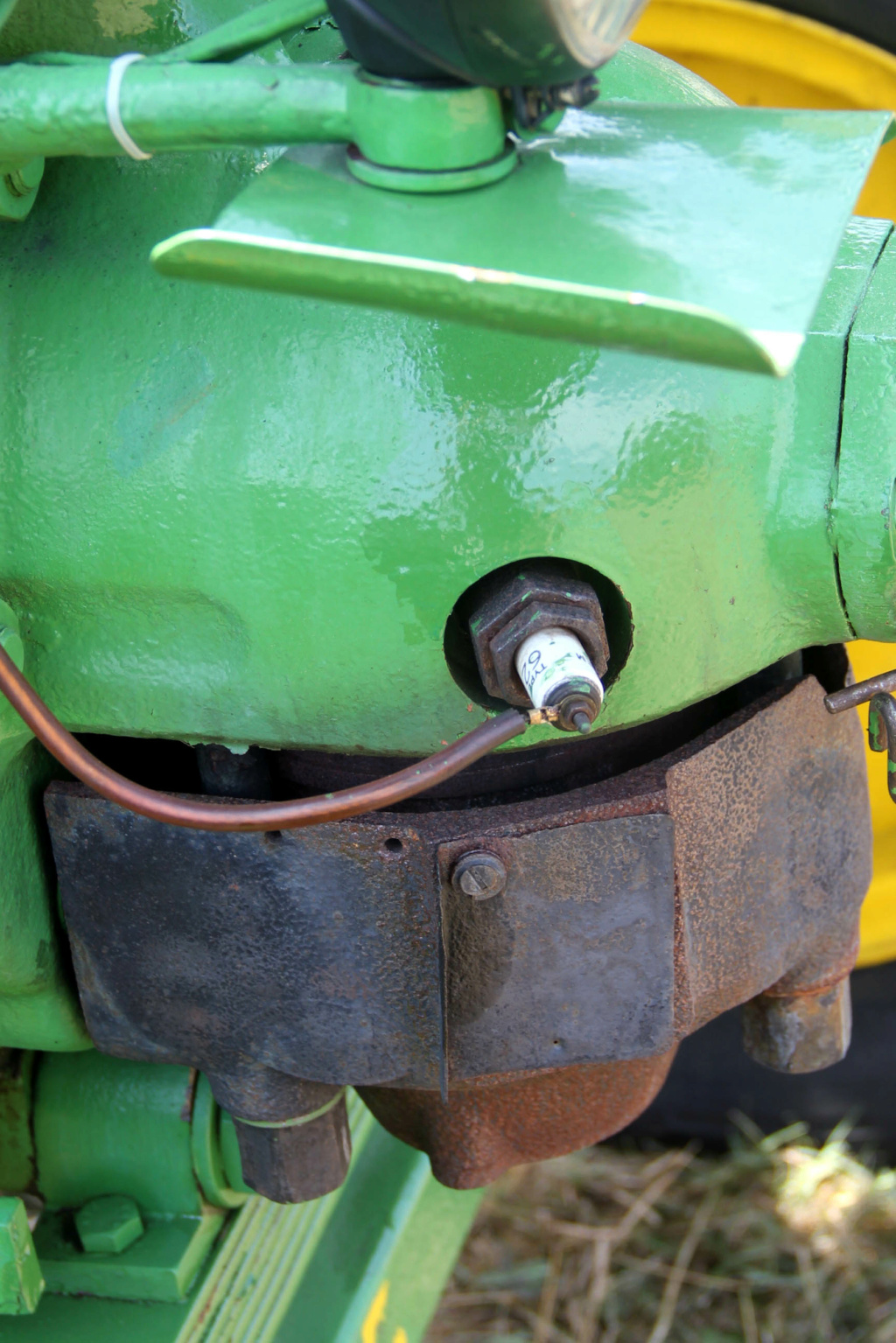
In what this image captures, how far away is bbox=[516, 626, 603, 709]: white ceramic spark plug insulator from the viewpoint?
0.74 metres

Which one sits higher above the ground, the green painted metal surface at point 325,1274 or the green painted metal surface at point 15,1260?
the green painted metal surface at point 15,1260

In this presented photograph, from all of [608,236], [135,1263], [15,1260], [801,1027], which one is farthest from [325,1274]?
[608,236]

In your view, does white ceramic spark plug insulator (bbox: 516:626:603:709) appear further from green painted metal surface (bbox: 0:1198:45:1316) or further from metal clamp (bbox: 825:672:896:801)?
green painted metal surface (bbox: 0:1198:45:1316)

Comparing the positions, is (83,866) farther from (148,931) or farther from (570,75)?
(570,75)

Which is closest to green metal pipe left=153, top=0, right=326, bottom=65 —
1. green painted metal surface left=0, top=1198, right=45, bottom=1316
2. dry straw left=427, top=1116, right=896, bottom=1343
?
green painted metal surface left=0, top=1198, right=45, bottom=1316

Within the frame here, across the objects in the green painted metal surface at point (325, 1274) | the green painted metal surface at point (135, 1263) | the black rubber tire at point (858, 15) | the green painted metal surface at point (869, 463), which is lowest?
the green painted metal surface at point (325, 1274)

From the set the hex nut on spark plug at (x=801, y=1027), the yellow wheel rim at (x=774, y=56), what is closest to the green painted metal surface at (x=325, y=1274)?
the hex nut on spark plug at (x=801, y=1027)

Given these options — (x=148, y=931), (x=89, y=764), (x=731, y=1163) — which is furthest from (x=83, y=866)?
(x=731, y=1163)

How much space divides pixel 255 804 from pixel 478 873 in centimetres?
14

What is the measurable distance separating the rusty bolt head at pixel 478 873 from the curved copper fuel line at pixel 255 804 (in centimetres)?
8

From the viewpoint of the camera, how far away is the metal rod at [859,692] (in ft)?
3.09

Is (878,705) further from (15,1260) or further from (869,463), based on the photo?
(15,1260)

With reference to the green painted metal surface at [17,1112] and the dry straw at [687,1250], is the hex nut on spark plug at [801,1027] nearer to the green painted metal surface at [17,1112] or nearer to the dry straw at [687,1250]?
the green painted metal surface at [17,1112]

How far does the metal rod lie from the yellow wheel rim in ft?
2.64
